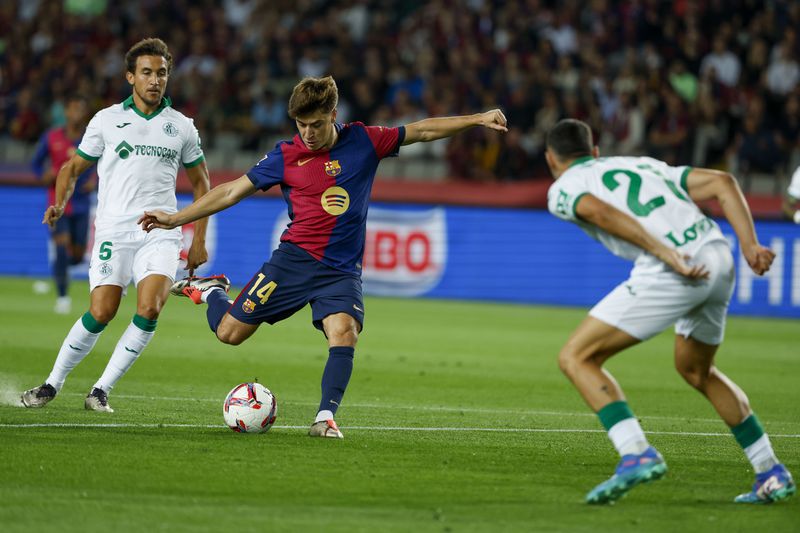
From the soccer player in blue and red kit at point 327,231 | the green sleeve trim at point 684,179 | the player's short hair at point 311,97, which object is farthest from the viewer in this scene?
the soccer player in blue and red kit at point 327,231

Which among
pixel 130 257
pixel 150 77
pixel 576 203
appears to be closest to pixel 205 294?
pixel 130 257

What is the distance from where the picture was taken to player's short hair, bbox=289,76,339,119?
25.7 ft

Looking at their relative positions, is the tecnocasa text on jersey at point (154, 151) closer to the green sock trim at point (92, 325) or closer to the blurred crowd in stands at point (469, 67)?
the green sock trim at point (92, 325)

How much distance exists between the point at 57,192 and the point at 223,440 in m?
2.46

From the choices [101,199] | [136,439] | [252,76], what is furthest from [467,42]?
[136,439]

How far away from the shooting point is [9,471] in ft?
21.4

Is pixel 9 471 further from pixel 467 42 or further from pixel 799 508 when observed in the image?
pixel 467 42

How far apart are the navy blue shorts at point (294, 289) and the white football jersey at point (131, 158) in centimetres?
111

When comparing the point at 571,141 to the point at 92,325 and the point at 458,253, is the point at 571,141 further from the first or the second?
the point at 458,253

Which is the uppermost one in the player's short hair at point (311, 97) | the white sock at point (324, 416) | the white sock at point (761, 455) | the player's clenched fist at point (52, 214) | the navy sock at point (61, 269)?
the player's short hair at point (311, 97)

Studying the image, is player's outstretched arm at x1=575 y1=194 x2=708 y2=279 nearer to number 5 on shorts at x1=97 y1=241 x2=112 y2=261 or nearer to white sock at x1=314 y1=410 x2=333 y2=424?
white sock at x1=314 y1=410 x2=333 y2=424

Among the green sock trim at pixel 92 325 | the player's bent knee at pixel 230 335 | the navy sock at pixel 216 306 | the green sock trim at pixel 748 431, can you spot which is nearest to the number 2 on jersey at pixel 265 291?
the player's bent knee at pixel 230 335

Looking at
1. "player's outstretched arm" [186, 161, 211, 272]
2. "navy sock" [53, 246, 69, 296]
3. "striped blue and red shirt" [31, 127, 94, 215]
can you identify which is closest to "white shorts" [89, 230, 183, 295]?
"player's outstretched arm" [186, 161, 211, 272]

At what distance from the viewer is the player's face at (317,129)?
7980mm
